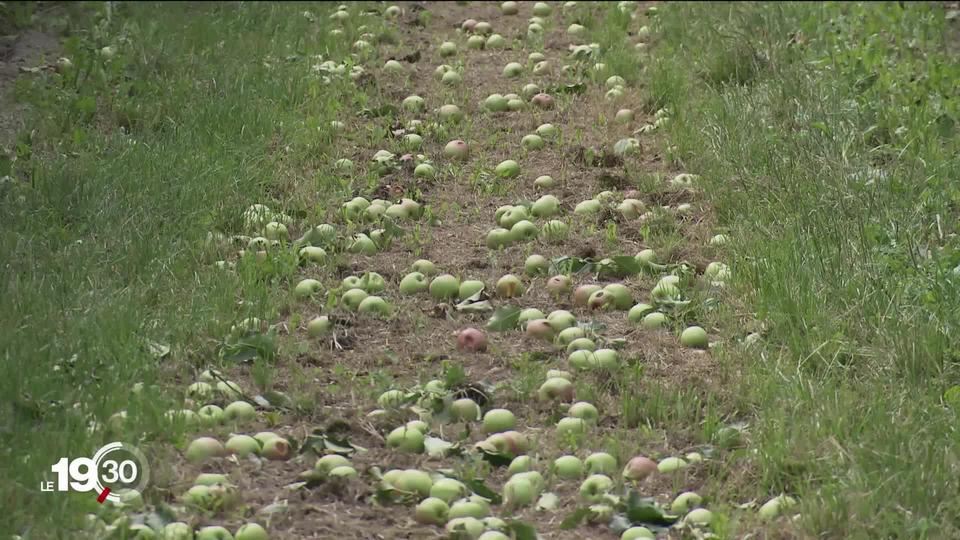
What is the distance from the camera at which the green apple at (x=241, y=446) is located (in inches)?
159

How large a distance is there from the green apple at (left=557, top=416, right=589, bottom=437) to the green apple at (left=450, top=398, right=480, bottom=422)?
290mm

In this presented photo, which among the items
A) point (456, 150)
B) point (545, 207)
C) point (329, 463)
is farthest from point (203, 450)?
point (456, 150)

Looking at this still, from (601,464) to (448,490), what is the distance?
0.52 meters

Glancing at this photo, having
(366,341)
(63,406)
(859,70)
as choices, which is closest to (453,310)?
(366,341)

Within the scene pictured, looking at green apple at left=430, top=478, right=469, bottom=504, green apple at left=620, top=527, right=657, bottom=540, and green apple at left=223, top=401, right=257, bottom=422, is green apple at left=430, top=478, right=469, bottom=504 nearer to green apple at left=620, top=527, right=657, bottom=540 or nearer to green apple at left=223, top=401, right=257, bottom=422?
green apple at left=620, top=527, right=657, bottom=540

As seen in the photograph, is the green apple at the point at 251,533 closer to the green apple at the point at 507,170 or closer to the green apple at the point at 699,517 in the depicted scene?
the green apple at the point at 699,517

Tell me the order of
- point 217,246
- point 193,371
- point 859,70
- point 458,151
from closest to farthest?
point 193,371 → point 217,246 → point 458,151 → point 859,70

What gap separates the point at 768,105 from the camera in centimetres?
673

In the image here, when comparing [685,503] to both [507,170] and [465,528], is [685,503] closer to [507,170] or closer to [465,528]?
[465,528]

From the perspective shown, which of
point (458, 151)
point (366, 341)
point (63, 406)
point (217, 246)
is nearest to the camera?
point (63, 406)

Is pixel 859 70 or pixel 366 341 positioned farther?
pixel 859 70

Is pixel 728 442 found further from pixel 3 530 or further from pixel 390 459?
pixel 3 530

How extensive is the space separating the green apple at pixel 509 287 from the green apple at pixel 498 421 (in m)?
1.01

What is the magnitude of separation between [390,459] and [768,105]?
136 inches
